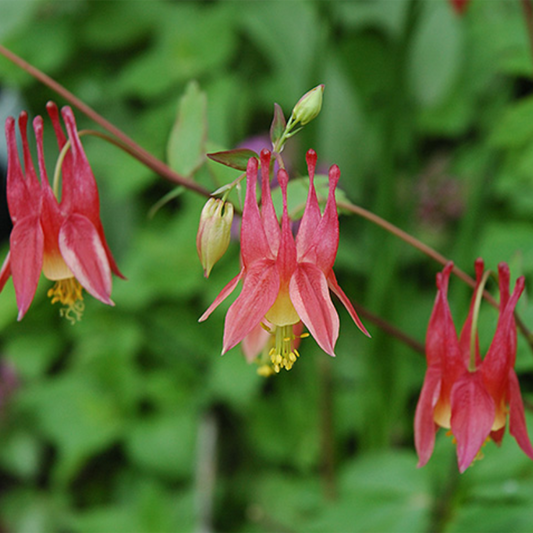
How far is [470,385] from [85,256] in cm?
35

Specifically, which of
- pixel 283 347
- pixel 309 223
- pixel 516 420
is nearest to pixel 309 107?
pixel 309 223

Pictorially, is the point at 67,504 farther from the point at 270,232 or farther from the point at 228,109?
the point at 270,232

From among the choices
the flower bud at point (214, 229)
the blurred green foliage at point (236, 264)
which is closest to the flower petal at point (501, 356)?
the flower bud at point (214, 229)

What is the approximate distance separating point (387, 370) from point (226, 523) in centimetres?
49

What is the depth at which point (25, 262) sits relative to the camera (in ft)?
1.91

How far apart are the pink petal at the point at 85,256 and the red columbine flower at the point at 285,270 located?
0.37 ft

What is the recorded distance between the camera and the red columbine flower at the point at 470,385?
57cm

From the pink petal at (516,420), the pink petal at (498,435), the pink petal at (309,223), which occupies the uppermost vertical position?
the pink petal at (309,223)

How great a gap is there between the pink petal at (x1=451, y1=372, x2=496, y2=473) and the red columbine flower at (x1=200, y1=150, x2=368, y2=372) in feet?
0.44

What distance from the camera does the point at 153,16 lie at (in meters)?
1.79

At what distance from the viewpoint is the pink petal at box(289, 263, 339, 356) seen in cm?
51

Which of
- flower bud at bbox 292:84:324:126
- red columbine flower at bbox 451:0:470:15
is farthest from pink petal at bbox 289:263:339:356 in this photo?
red columbine flower at bbox 451:0:470:15

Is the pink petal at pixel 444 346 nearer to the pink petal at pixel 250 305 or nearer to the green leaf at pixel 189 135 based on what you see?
the pink petal at pixel 250 305

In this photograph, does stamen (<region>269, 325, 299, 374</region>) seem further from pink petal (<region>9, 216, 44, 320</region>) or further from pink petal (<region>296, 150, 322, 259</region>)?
pink petal (<region>9, 216, 44, 320</region>)
